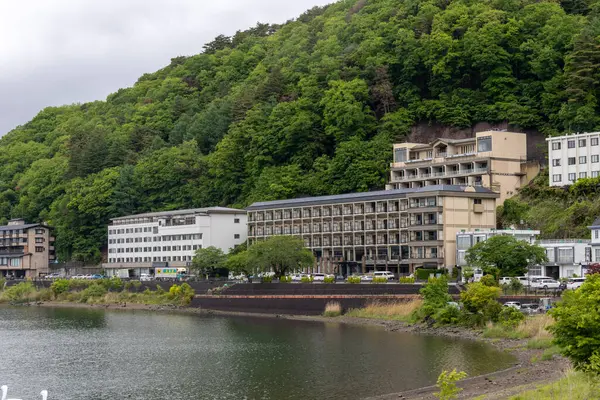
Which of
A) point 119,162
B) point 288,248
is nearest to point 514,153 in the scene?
point 288,248

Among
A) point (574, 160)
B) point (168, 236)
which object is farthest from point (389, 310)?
point (168, 236)

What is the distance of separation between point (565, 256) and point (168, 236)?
59.1 m

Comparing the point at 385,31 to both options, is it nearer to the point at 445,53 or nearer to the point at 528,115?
the point at 445,53

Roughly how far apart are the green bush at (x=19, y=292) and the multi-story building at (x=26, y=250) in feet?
75.6

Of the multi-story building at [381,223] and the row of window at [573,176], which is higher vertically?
the row of window at [573,176]

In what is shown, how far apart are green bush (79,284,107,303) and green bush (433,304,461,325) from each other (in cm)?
5311

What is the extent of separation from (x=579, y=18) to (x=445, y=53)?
52.4ft

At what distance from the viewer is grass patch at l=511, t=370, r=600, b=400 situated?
3055 cm

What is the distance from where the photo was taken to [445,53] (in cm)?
10762

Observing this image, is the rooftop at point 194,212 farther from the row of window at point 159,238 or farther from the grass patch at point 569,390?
the grass patch at point 569,390

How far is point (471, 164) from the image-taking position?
9356 centimetres

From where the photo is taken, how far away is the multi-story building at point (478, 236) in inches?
3068

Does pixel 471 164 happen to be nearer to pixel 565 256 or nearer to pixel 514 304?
pixel 565 256

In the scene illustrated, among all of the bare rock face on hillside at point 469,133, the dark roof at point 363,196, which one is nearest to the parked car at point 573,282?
the dark roof at point 363,196
